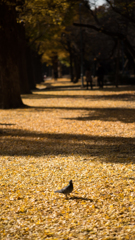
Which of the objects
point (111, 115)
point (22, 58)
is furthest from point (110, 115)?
point (22, 58)

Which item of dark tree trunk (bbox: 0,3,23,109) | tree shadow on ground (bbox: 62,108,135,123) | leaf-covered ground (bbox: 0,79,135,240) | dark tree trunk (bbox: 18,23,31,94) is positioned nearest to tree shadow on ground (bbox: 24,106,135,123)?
tree shadow on ground (bbox: 62,108,135,123)

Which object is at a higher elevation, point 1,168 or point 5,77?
point 5,77

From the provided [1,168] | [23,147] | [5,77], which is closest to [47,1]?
[5,77]

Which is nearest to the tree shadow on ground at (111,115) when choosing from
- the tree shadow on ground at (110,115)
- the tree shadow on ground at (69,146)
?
the tree shadow on ground at (110,115)

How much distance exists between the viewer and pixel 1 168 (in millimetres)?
7027

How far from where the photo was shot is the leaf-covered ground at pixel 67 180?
14.2 feet

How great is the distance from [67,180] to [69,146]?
9.22ft

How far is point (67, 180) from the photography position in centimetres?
604

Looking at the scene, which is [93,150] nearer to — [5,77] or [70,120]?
[70,120]

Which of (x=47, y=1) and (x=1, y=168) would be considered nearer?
(x=1, y=168)

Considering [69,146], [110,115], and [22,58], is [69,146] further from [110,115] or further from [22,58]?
[22,58]

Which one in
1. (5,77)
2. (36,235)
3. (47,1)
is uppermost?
(47,1)

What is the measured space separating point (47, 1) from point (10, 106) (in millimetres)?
6121

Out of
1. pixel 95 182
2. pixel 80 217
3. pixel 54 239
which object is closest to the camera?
pixel 54 239
